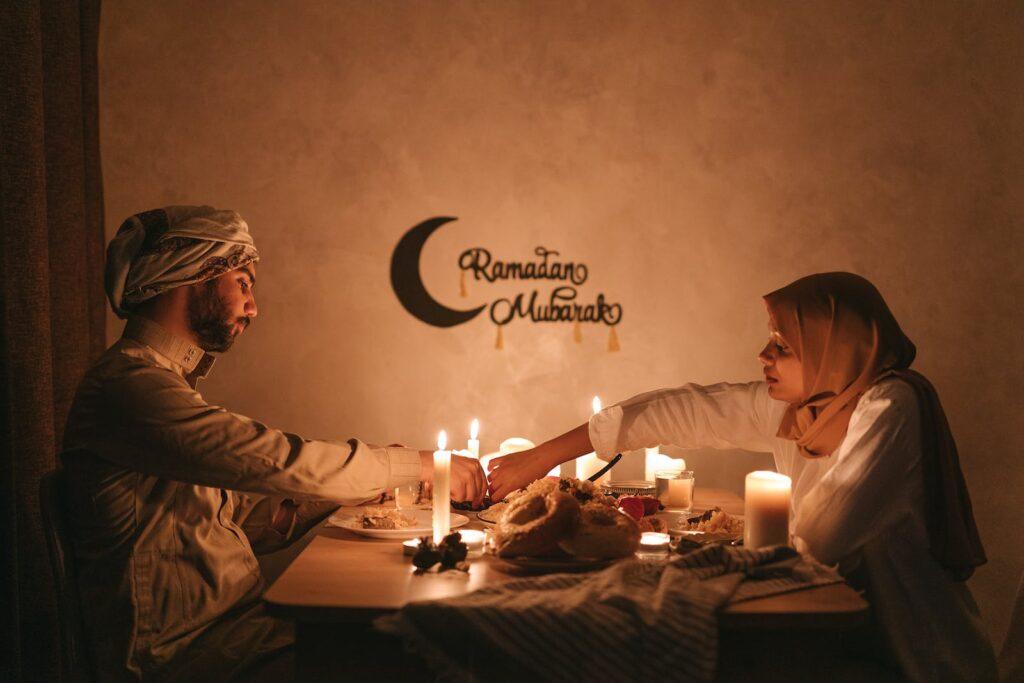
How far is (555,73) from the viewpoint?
115 inches

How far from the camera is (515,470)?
2.46m

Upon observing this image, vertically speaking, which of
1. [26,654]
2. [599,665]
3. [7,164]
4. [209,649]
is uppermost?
[7,164]

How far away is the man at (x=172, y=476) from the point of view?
179 cm

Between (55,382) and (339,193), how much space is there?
109 cm

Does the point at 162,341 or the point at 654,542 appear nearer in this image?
the point at 654,542

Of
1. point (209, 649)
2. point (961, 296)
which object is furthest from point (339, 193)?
point (961, 296)

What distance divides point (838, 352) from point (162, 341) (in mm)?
1662

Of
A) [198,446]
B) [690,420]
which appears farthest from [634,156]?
[198,446]

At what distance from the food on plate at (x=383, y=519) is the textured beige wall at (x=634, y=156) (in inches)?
39.0

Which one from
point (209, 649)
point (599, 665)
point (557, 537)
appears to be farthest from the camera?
point (209, 649)

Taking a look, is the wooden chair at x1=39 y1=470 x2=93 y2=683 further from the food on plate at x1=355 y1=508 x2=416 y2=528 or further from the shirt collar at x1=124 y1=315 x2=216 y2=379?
the food on plate at x1=355 y1=508 x2=416 y2=528

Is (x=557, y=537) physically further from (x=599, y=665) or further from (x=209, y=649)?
(x=209, y=649)

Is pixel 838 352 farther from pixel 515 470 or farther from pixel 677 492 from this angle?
pixel 515 470

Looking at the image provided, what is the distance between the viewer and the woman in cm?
179
